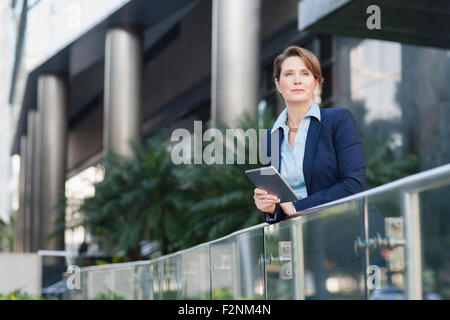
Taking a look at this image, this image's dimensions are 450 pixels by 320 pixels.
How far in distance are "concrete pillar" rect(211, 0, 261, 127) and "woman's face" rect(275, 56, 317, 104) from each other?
13709 mm

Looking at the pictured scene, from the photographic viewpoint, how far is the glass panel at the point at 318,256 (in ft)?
9.96

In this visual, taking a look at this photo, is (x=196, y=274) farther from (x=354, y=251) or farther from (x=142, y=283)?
(x=142, y=283)

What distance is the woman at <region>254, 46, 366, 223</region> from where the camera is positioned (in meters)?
3.59

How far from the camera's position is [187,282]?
6.96 meters

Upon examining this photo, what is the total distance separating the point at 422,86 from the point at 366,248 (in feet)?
51.0

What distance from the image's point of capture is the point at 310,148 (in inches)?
143

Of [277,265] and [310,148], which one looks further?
[277,265]

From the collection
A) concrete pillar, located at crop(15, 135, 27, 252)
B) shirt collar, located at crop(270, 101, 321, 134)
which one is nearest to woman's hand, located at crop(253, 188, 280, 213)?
shirt collar, located at crop(270, 101, 321, 134)

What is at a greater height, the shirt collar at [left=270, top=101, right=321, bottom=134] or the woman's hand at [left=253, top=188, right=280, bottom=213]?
the shirt collar at [left=270, top=101, right=321, bottom=134]

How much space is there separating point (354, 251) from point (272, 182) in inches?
21.6

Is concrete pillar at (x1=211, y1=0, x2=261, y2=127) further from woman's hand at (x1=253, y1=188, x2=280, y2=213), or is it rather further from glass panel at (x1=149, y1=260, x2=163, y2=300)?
woman's hand at (x1=253, y1=188, x2=280, y2=213)

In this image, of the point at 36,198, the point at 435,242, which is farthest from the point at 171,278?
the point at 36,198

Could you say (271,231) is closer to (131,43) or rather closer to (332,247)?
(332,247)

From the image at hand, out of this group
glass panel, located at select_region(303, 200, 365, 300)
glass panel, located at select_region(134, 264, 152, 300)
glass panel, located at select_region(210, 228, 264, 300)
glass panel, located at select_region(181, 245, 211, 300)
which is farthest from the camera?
glass panel, located at select_region(134, 264, 152, 300)
